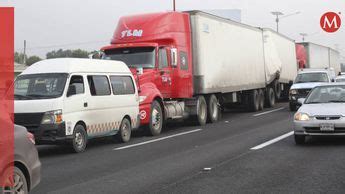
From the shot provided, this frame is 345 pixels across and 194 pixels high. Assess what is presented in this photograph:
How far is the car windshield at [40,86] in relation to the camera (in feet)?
40.6

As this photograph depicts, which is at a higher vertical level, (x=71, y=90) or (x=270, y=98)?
(x=270, y=98)

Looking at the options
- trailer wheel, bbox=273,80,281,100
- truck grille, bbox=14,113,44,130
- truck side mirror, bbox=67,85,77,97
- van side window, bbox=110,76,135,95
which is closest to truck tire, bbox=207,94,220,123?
van side window, bbox=110,76,135,95

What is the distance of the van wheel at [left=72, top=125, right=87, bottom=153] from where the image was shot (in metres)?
12.5

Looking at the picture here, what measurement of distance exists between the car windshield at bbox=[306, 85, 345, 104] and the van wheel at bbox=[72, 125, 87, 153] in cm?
541

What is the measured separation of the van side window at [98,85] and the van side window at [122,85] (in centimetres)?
33

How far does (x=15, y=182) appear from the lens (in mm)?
6211

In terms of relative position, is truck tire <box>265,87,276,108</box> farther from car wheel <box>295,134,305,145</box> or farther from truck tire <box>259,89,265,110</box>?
car wheel <box>295,134,305,145</box>

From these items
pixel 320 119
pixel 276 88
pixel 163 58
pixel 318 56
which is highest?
pixel 318 56

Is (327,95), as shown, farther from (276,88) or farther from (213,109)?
(276,88)

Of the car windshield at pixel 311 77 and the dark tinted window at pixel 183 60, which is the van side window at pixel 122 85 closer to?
the dark tinted window at pixel 183 60

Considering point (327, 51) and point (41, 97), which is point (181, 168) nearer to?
point (41, 97)

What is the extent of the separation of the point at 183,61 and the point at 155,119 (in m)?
3.04

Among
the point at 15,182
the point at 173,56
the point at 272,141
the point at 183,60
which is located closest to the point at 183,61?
the point at 183,60

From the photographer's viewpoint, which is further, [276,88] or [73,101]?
[276,88]
